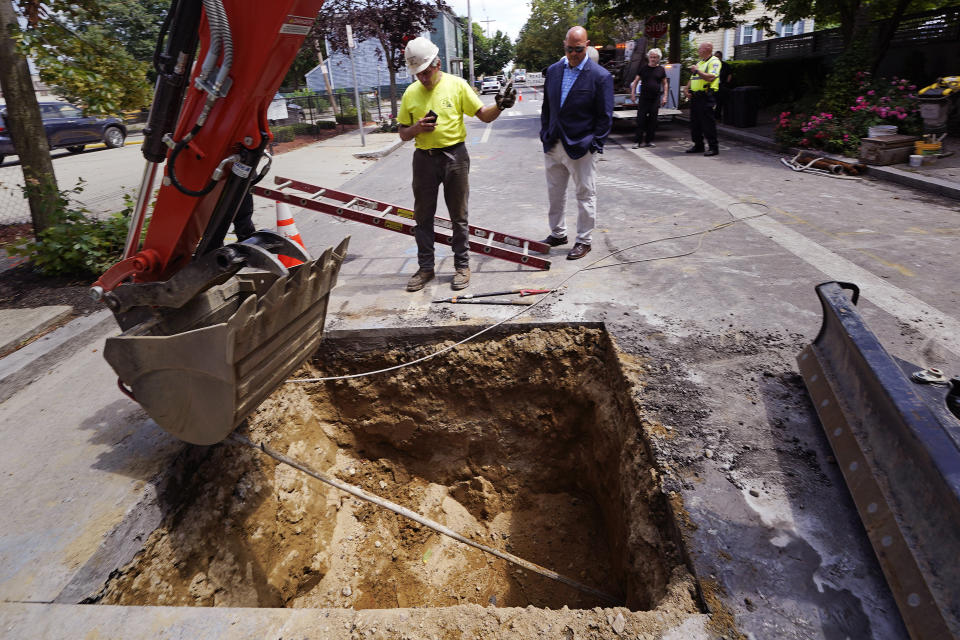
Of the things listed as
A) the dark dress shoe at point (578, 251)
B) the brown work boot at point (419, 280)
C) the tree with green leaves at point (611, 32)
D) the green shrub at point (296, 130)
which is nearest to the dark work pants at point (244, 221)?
the brown work boot at point (419, 280)

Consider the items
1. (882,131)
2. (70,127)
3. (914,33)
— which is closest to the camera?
(882,131)

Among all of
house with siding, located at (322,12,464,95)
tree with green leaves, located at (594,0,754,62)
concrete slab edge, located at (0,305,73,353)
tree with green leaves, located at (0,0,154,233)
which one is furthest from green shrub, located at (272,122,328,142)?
house with siding, located at (322,12,464,95)

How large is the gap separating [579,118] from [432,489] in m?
3.71

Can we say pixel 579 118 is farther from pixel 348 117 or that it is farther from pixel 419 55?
pixel 348 117

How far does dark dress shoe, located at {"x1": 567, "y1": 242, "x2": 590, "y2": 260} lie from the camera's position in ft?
17.7

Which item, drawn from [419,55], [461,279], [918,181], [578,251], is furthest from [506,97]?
[918,181]

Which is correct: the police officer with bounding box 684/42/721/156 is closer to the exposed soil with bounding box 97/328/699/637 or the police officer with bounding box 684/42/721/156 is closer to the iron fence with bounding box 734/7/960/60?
the iron fence with bounding box 734/7/960/60

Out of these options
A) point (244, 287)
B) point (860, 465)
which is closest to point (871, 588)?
point (860, 465)

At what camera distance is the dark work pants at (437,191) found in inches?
182

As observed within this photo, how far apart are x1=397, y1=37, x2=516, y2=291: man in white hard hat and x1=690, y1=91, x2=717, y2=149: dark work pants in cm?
754

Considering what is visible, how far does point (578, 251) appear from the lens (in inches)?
213

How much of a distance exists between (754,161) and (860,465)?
956 cm

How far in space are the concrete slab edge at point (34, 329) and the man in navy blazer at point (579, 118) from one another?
473 centimetres

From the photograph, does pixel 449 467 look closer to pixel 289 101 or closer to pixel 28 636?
pixel 28 636
